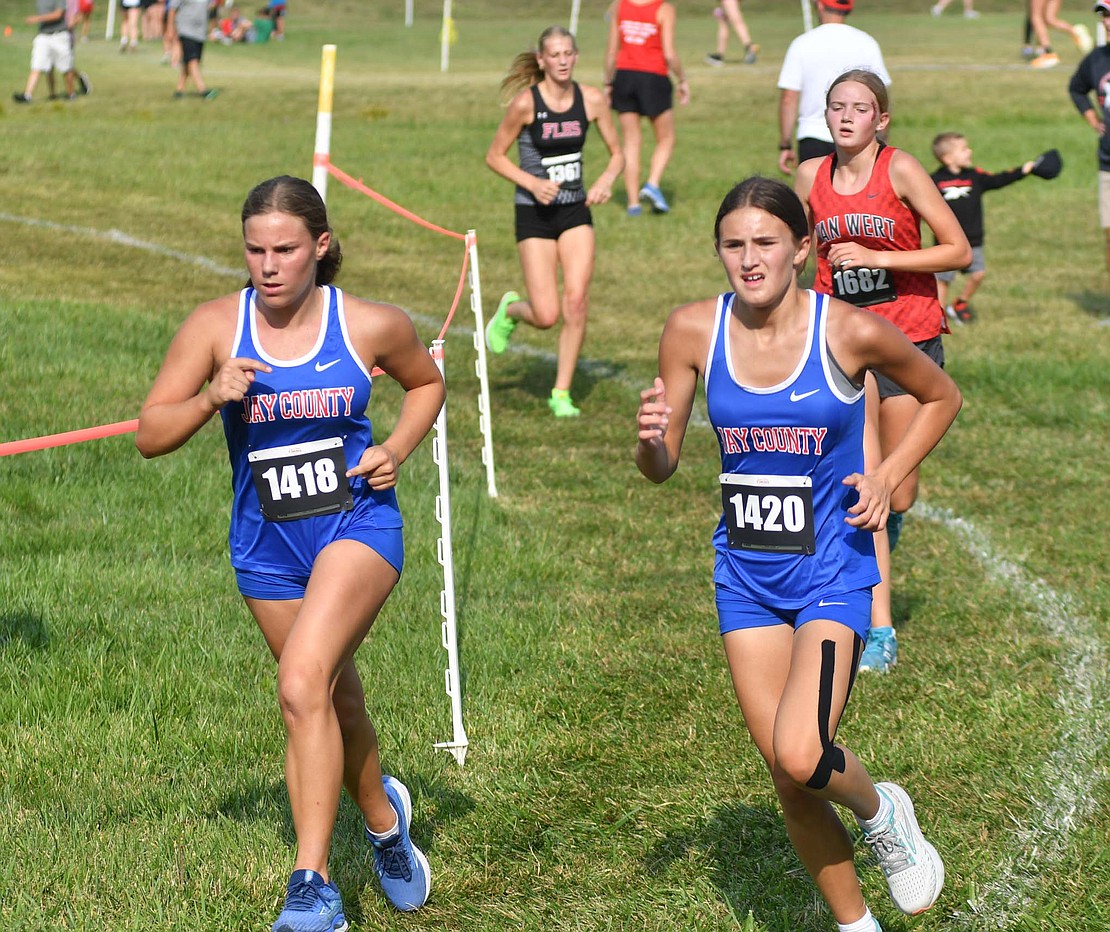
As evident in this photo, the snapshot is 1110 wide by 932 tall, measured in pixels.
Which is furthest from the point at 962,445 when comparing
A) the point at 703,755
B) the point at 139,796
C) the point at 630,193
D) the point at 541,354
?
the point at 630,193

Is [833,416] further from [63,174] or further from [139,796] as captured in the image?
[63,174]

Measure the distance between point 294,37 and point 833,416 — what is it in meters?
43.5

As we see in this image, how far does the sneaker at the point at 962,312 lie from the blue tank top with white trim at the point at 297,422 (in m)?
10.2

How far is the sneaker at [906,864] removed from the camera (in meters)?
4.21

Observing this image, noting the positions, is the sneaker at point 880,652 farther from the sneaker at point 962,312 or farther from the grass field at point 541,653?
the sneaker at point 962,312

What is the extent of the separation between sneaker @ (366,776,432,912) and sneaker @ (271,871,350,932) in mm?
464

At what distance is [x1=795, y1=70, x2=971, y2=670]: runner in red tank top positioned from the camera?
20.9ft

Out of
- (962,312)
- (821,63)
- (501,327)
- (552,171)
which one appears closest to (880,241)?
(821,63)

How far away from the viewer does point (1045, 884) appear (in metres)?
4.71

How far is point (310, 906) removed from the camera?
4020mm

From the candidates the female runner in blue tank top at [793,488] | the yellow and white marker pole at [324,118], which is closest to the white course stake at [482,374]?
the yellow and white marker pole at [324,118]

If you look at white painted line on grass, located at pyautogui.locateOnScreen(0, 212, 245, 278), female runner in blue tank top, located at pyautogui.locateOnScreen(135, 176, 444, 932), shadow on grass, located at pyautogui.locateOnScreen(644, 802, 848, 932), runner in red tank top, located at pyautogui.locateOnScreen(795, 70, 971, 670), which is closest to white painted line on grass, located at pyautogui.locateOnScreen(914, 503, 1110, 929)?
shadow on grass, located at pyautogui.locateOnScreen(644, 802, 848, 932)

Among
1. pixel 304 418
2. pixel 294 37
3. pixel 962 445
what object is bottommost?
pixel 294 37

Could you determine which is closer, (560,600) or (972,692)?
(972,692)
